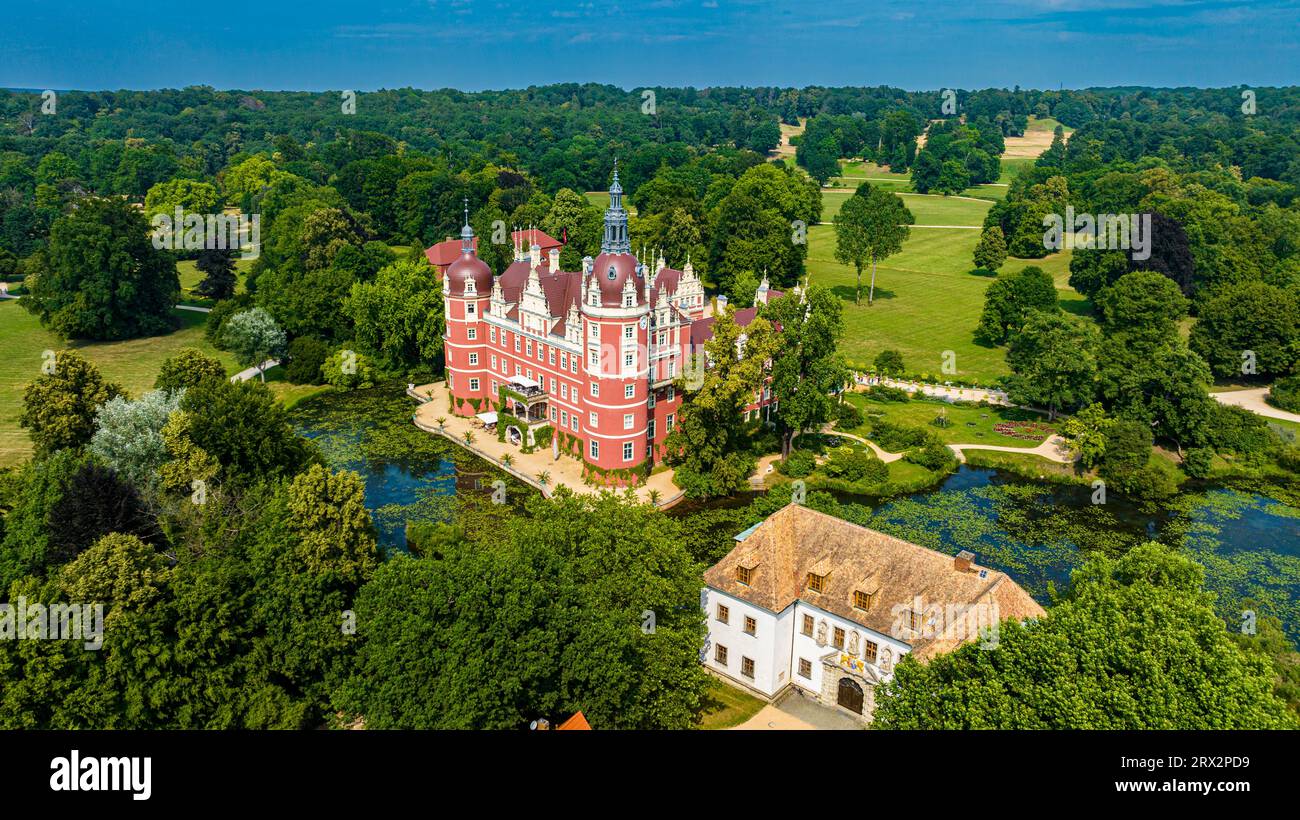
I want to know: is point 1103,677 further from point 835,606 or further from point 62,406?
point 62,406

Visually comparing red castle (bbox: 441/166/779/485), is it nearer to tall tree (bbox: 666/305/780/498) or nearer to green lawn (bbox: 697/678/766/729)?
tall tree (bbox: 666/305/780/498)

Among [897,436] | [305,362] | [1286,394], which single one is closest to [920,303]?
[1286,394]

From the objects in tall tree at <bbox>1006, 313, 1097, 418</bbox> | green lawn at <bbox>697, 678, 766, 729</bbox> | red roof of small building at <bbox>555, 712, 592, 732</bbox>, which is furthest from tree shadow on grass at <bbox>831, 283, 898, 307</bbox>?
red roof of small building at <bbox>555, 712, 592, 732</bbox>

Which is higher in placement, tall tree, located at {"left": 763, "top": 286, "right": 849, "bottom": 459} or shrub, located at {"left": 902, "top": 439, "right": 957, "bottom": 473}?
tall tree, located at {"left": 763, "top": 286, "right": 849, "bottom": 459}

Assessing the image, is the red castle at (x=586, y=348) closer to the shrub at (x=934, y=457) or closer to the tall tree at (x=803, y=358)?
the tall tree at (x=803, y=358)
